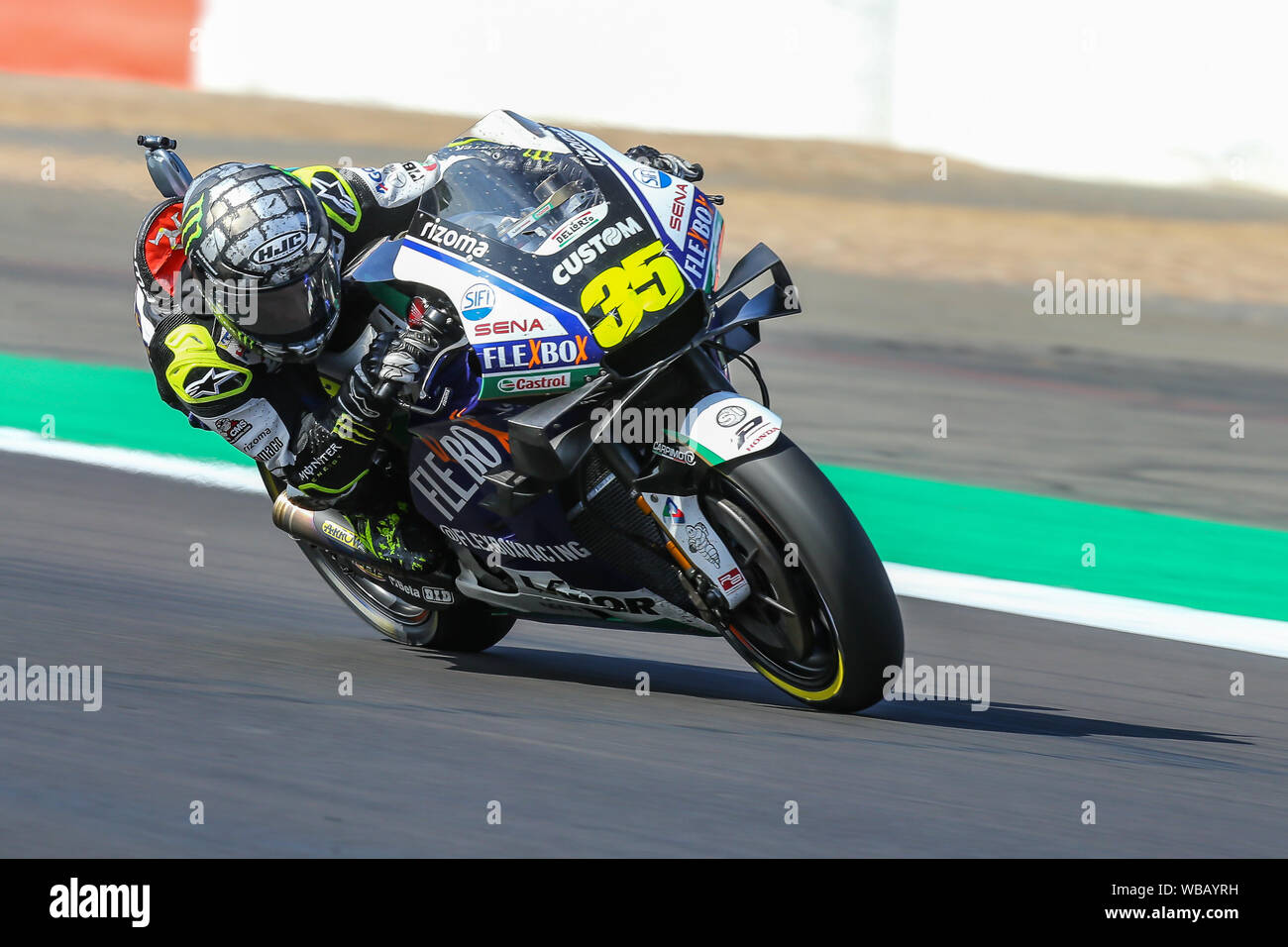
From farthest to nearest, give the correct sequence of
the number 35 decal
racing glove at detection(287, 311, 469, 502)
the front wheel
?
1. racing glove at detection(287, 311, 469, 502)
2. the number 35 decal
3. the front wheel

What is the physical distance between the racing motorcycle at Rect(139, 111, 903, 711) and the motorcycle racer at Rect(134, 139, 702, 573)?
66 millimetres

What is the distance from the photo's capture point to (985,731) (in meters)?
5.35

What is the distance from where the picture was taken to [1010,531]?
8711 millimetres

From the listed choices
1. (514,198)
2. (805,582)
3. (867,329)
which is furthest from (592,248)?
(867,329)

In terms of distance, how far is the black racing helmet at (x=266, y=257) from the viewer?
492cm

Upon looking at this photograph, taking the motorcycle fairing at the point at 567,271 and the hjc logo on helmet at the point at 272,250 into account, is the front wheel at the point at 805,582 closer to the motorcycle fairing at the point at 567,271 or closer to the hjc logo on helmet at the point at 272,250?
the motorcycle fairing at the point at 567,271

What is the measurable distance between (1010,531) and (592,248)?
4199mm

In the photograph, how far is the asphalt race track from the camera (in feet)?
13.4

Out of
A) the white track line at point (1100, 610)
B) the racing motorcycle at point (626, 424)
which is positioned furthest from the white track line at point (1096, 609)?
the racing motorcycle at point (626, 424)

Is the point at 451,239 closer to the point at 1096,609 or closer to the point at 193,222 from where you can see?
the point at 193,222

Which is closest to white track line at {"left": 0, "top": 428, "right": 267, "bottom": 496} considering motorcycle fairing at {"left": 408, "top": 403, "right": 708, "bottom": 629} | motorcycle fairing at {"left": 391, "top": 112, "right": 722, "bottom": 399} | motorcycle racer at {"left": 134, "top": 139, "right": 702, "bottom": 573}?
motorcycle racer at {"left": 134, "top": 139, "right": 702, "bottom": 573}

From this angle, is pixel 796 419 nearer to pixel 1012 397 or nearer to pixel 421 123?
pixel 1012 397

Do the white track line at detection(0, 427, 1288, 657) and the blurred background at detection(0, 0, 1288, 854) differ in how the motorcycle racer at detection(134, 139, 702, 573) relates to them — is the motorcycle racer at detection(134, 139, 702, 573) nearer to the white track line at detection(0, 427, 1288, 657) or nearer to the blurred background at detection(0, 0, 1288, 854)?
the blurred background at detection(0, 0, 1288, 854)
